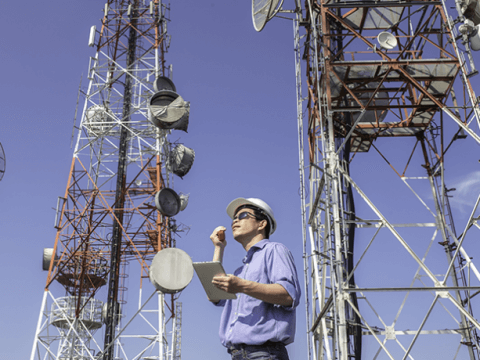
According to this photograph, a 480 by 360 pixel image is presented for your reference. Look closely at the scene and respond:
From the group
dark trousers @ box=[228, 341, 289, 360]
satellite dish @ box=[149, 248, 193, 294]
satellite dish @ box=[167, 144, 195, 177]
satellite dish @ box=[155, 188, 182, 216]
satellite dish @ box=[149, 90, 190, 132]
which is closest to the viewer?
dark trousers @ box=[228, 341, 289, 360]

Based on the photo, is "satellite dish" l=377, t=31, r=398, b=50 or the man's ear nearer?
the man's ear

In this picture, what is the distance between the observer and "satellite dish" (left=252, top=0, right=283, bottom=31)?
14094 mm

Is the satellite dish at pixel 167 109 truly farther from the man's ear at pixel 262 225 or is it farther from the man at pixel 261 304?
the man at pixel 261 304

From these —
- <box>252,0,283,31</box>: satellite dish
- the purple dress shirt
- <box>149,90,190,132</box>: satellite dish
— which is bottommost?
the purple dress shirt

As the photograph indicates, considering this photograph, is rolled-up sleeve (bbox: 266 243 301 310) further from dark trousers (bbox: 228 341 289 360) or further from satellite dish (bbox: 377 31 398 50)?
satellite dish (bbox: 377 31 398 50)

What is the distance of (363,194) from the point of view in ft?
41.3

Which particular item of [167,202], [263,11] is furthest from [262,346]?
[167,202]

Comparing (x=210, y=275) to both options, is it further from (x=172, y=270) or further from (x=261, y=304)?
(x=172, y=270)

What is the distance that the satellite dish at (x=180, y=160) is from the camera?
25062mm

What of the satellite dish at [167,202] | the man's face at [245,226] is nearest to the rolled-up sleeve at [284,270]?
the man's face at [245,226]

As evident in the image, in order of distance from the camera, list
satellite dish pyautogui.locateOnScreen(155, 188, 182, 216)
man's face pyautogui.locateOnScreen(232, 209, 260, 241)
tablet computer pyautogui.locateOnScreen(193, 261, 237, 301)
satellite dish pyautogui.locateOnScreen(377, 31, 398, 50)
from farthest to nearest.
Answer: satellite dish pyautogui.locateOnScreen(155, 188, 182, 216) → satellite dish pyautogui.locateOnScreen(377, 31, 398, 50) → man's face pyautogui.locateOnScreen(232, 209, 260, 241) → tablet computer pyautogui.locateOnScreen(193, 261, 237, 301)

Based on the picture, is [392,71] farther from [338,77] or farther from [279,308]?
[279,308]

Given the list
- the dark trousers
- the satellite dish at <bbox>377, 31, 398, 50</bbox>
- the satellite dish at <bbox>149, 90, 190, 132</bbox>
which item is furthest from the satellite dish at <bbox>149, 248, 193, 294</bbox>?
the satellite dish at <bbox>149, 90, 190, 132</bbox>

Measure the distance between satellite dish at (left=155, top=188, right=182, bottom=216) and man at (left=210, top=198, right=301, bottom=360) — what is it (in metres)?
17.0
